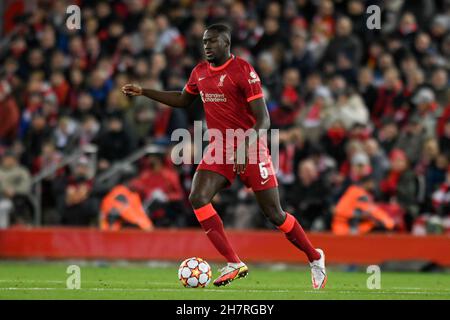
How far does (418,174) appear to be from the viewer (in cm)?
1748

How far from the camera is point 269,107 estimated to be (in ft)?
62.7

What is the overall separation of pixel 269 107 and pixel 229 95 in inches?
304

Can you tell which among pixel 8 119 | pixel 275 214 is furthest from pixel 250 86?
pixel 8 119

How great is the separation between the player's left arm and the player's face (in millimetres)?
558

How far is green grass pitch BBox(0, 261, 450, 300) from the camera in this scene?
1068cm

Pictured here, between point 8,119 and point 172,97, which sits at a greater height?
point 8,119

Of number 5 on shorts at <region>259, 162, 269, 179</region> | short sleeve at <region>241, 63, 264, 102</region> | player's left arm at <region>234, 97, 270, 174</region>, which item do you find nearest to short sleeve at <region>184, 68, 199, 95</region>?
short sleeve at <region>241, 63, 264, 102</region>

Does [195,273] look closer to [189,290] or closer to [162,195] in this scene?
[189,290]

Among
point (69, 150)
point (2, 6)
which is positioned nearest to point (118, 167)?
point (69, 150)

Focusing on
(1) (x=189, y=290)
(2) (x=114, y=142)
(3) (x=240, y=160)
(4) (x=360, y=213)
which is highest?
(2) (x=114, y=142)

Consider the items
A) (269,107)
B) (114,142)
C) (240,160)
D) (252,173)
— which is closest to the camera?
(240,160)

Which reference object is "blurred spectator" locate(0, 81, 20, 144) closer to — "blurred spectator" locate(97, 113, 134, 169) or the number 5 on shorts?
"blurred spectator" locate(97, 113, 134, 169)

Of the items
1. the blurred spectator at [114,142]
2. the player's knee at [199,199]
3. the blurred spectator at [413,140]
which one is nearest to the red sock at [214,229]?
the player's knee at [199,199]

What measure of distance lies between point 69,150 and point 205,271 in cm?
905
